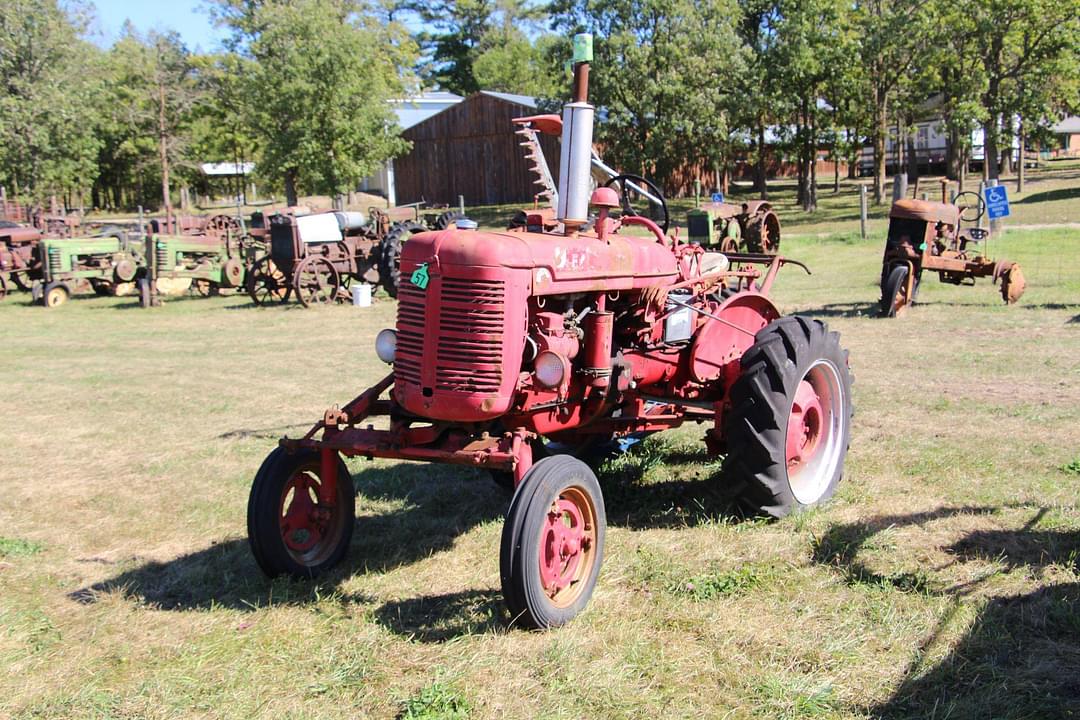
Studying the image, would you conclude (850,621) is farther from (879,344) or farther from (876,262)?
(876,262)

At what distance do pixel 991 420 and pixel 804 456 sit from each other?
2108 millimetres

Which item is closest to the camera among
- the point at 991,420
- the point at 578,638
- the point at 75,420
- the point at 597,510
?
the point at 578,638

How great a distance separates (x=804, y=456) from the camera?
5.19 metres

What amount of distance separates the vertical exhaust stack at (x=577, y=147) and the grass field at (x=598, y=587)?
1.60 meters

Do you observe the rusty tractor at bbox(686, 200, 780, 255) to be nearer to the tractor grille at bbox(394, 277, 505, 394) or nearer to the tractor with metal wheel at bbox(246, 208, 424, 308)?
the tractor with metal wheel at bbox(246, 208, 424, 308)

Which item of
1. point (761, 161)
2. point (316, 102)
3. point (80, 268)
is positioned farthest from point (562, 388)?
point (761, 161)

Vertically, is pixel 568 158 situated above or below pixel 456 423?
above

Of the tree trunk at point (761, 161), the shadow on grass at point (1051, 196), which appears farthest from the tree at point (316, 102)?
the shadow on grass at point (1051, 196)

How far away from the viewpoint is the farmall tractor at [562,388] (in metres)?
3.83

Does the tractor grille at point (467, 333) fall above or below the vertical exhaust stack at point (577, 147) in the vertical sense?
below

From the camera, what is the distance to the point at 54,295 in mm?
17531

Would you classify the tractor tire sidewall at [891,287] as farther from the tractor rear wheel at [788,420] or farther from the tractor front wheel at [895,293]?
the tractor rear wheel at [788,420]

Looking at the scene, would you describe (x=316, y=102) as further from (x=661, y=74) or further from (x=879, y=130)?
(x=879, y=130)

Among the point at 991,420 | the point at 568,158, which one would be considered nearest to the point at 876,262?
the point at 991,420
